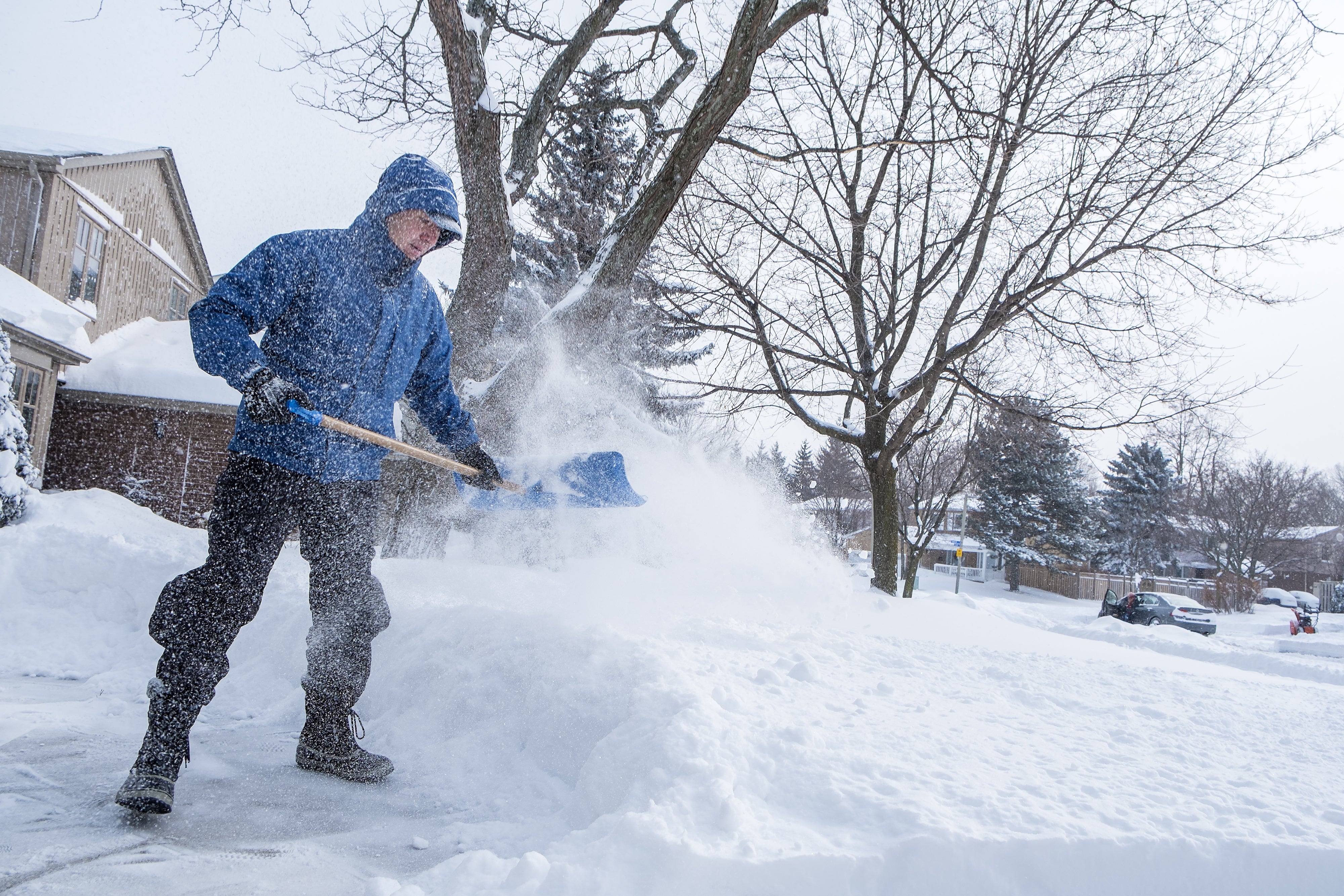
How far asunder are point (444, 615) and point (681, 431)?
32.6ft

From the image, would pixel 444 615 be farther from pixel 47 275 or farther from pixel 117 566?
pixel 47 275

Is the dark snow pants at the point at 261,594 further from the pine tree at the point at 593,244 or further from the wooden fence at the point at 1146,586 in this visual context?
the wooden fence at the point at 1146,586

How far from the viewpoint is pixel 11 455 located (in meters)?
7.04

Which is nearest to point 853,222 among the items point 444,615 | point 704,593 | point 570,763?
point 704,593

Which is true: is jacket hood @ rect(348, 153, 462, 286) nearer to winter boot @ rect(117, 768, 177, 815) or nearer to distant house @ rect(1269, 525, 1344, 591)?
winter boot @ rect(117, 768, 177, 815)

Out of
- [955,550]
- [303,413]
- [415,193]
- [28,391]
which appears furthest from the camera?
[955,550]

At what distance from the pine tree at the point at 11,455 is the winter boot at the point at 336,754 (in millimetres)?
6644

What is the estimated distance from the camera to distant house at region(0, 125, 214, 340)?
415 inches

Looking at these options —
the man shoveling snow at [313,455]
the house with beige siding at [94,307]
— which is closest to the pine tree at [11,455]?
the house with beige siding at [94,307]

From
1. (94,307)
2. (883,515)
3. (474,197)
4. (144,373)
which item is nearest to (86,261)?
(94,307)

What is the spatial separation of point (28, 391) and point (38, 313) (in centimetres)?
122

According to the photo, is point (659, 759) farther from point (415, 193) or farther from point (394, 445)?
point (415, 193)

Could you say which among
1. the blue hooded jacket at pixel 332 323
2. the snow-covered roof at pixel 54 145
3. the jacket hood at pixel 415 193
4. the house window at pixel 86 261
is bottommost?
the blue hooded jacket at pixel 332 323

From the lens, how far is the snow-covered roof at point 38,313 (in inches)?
372
